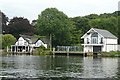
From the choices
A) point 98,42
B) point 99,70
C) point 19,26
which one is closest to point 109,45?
point 98,42

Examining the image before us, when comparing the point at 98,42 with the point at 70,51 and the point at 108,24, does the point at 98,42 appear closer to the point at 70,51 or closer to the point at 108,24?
the point at 70,51

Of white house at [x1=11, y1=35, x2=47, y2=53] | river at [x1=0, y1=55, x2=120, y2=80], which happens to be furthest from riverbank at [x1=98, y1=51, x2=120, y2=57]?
river at [x1=0, y1=55, x2=120, y2=80]

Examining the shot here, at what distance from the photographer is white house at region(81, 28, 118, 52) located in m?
83.3

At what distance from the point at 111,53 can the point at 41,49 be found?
1953cm

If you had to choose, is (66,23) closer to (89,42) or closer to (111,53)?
(89,42)

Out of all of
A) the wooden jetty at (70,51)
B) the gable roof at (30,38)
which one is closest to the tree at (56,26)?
the gable roof at (30,38)

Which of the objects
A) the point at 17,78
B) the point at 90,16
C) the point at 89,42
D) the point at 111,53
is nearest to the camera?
the point at 17,78

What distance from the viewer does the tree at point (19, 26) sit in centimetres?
10472

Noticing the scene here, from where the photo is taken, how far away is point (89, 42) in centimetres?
8494

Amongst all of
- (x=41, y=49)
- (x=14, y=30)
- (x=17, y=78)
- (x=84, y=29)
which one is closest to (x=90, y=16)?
(x=84, y=29)

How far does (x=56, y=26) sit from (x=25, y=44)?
12146 millimetres

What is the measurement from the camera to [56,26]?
91.1 m

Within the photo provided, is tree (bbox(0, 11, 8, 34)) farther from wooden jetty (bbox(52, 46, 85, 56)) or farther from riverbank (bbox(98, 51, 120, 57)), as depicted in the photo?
riverbank (bbox(98, 51, 120, 57))

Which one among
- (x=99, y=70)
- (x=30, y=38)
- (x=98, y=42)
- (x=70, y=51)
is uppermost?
(x=30, y=38)
